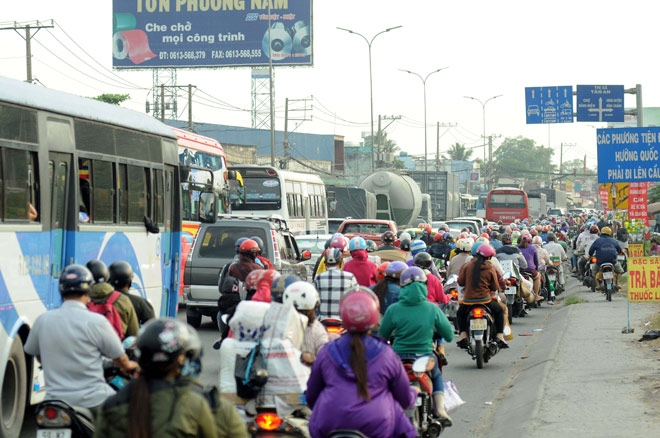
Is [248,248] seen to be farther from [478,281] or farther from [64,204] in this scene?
[478,281]

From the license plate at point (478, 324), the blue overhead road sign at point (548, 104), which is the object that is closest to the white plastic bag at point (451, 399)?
the license plate at point (478, 324)

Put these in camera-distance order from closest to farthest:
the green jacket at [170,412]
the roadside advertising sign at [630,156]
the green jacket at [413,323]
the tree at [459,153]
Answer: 1. the green jacket at [170,412]
2. the green jacket at [413,323]
3. the roadside advertising sign at [630,156]
4. the tree at [459,153]

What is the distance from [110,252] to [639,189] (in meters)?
22.1

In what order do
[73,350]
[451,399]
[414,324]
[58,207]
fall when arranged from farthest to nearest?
[58,207], [451,399], [414,324], [73,350]

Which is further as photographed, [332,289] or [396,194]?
[396,194]

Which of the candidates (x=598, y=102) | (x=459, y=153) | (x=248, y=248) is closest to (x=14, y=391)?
(x=248, y=248)

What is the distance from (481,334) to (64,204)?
6.12 metres

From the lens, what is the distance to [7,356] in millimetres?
9680

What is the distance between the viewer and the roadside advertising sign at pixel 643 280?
1809cm

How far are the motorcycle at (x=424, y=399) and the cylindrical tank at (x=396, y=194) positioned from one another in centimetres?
3990

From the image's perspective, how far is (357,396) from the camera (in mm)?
6055

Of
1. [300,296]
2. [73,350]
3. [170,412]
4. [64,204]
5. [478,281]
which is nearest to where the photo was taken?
[170,412]

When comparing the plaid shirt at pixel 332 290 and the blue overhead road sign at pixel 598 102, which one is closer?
the plaid shirt at pixel 332 290

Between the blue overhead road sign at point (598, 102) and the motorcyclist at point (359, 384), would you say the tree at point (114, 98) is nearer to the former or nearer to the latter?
the blue overhead road sign at point (598, 102)
